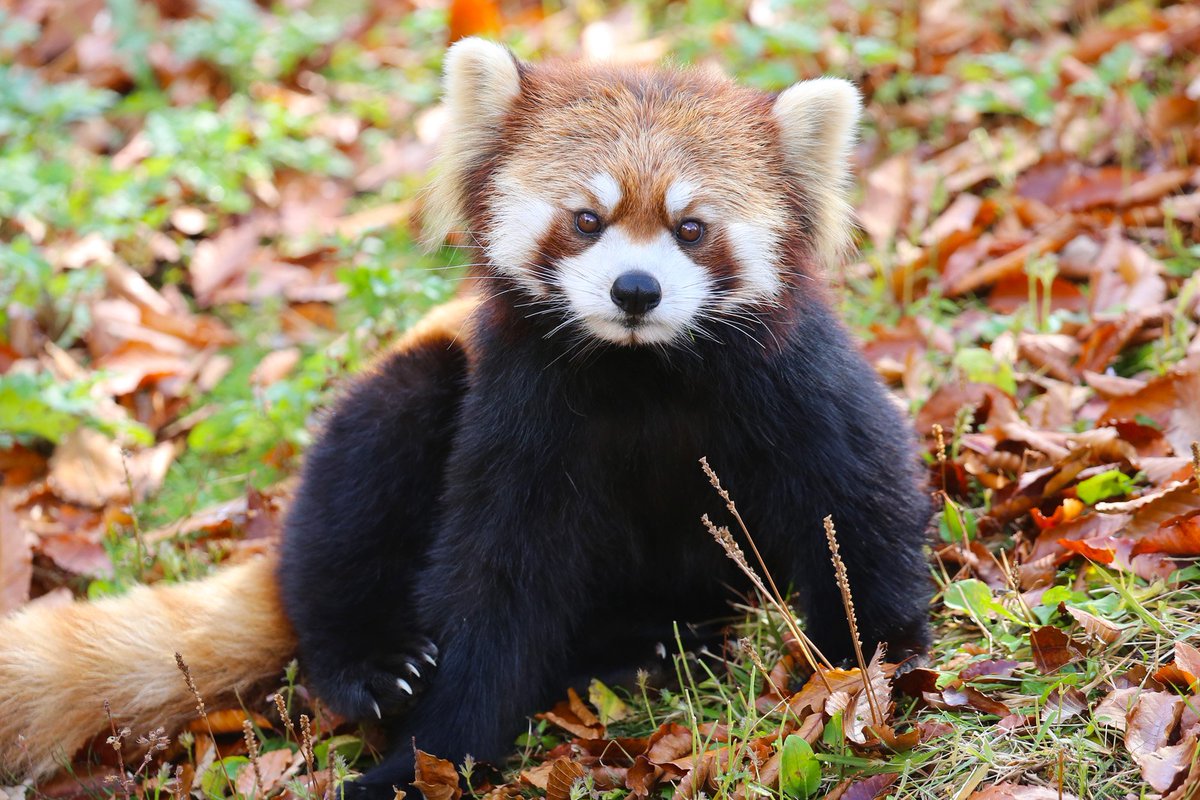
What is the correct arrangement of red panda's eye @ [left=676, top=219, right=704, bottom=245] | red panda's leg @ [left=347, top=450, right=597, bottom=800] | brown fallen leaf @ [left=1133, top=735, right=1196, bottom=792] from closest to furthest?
brown fallen leaf @ [left=1133, top=735, right=1196, bottom=792] → red panda's eye @ [left=676, top=219, right=704, bottom=245] → red panda's leg @ [left=347, top=450, right=597, bottom=800]

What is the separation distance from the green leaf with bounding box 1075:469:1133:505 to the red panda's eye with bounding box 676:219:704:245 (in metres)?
1.32

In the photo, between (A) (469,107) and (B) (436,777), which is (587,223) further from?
(B) (436,777)

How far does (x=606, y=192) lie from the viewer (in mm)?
3023

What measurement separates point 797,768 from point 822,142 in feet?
5.20

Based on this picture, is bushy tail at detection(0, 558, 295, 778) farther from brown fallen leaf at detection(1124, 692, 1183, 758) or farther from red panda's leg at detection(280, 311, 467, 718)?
brown fallen leaf at detection(1124, 692, 1183, 758)

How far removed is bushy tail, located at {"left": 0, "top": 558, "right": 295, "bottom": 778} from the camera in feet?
11.1

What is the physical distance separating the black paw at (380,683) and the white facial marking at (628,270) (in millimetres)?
1099

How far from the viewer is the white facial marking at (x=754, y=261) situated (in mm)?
3078

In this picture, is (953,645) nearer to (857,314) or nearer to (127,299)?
(857,314)

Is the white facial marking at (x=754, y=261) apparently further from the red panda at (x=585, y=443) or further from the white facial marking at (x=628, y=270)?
the white facial marking at (x=628, y=270)

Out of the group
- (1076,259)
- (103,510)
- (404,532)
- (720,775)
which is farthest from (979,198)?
(103,510)

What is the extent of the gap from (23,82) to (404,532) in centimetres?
457

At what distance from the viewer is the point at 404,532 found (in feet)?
12.0

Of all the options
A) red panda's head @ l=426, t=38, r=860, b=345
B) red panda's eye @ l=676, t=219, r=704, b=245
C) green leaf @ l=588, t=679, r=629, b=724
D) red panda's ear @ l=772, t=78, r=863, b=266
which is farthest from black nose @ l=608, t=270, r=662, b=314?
green leaf @ l=588, t=679, r=629, b=724
